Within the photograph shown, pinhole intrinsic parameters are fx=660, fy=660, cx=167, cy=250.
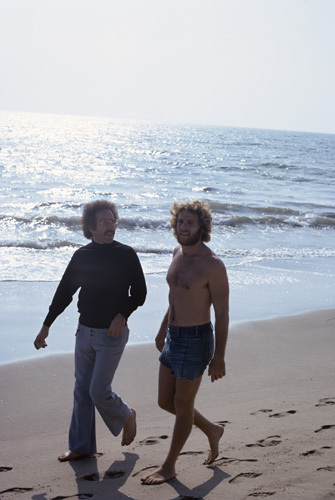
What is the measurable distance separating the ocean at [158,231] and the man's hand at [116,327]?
95.1 inches

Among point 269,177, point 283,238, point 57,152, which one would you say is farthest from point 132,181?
point 57,152

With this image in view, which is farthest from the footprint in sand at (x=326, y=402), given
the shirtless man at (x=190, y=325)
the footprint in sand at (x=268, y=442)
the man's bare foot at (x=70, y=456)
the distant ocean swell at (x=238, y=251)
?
the distant ocean swell at (x=238, y=251)

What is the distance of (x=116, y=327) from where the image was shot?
13.8 ft

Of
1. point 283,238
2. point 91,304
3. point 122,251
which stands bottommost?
point 283,238

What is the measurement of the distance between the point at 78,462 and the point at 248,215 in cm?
1883

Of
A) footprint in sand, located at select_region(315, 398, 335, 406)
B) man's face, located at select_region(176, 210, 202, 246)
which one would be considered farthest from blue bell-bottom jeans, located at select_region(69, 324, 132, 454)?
footprint in sand, located at select_region(315, 398, 335, 406)

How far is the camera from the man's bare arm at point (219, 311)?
391cm

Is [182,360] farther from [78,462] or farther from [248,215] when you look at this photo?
[248,215]

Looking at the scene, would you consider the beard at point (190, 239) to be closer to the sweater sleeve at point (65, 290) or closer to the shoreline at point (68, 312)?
the sweater sleeve at point (65, 290)

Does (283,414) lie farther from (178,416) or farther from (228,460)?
(178,416)

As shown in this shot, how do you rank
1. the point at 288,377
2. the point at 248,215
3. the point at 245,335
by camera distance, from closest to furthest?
the point at 288,377
the point at 245,335
the point at 248,215

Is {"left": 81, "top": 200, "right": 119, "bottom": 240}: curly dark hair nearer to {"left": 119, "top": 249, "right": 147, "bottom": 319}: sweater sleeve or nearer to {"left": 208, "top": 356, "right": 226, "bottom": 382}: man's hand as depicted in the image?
{"left": 119, "top": 249, "right": 147, "bottom": 319}: sweater sleeve

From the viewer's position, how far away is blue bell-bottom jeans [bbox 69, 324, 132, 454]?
4.18 metres

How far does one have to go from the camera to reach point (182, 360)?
3.90 m
